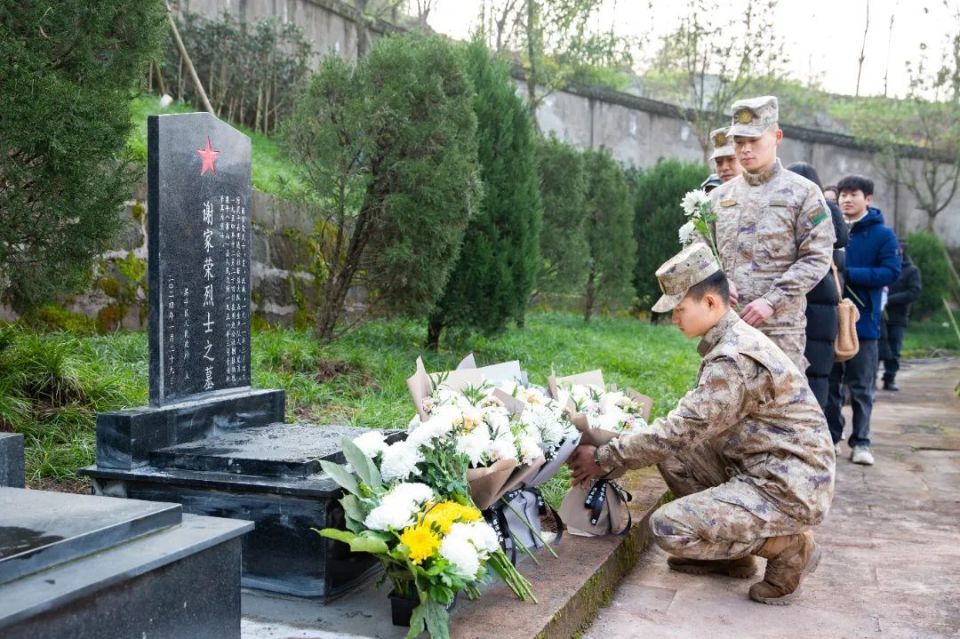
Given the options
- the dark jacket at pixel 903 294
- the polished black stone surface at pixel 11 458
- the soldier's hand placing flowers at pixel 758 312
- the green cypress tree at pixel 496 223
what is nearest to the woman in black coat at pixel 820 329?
the soldier's hand placing flowers at pixel 758 312

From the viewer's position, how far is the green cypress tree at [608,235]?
13.8 m

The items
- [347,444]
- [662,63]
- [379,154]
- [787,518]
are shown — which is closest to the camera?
[347,444]

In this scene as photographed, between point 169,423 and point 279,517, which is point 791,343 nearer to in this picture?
point 279,517

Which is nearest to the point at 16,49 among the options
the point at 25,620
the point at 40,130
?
the point at 40,130

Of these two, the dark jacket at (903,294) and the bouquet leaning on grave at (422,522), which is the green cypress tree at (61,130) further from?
the dark jacket at (903,294)

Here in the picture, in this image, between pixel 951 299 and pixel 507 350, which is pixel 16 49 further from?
pixel 951 299

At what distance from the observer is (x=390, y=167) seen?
6.79 m

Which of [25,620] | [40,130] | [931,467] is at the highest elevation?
[40,130]

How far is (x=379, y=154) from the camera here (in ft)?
22.4

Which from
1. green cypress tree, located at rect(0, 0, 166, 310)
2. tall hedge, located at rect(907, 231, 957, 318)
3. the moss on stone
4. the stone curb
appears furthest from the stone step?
tall hedge, located at rect(907, 231, 957, 318)

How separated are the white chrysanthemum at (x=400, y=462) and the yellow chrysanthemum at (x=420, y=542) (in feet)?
0.88

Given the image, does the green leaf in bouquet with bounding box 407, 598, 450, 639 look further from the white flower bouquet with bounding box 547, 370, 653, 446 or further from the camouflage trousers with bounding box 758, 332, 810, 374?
the camouflage trousers with bounding box 758, 332, 810, 374

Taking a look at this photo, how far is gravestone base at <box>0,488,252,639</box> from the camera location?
1.84 meters

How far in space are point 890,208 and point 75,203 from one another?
981 inches
